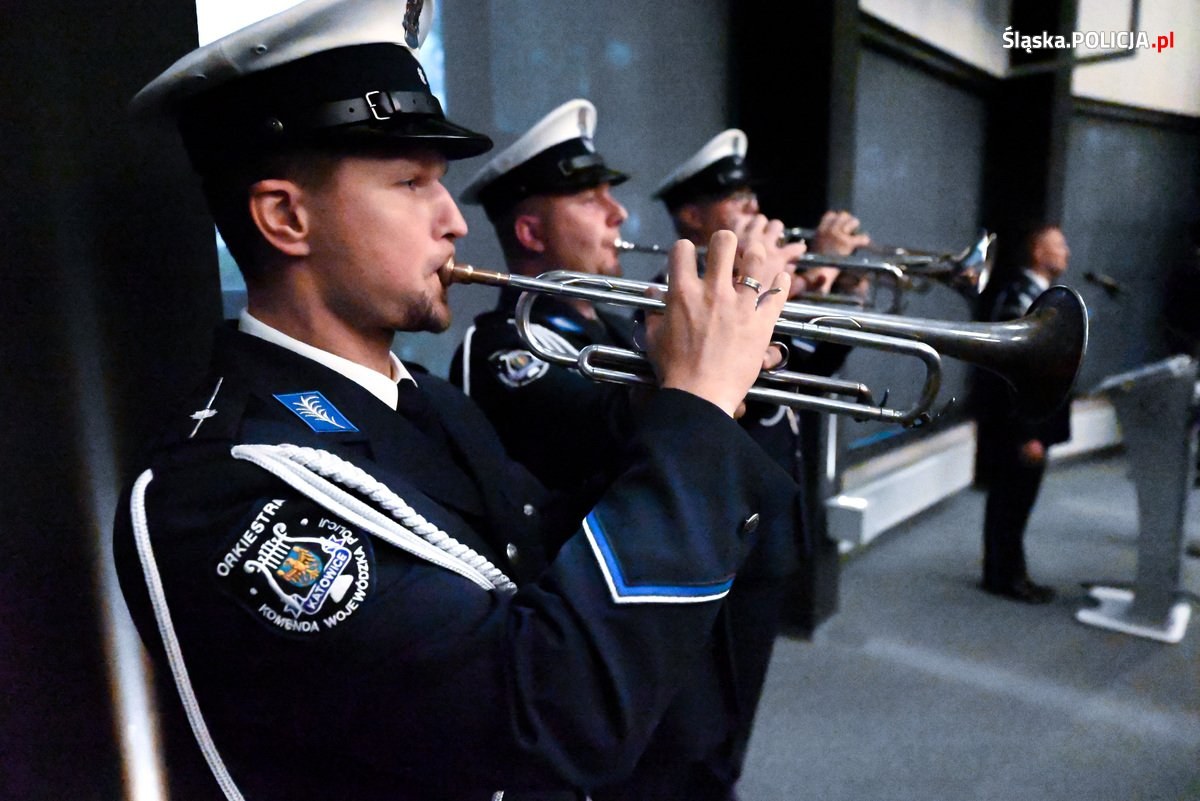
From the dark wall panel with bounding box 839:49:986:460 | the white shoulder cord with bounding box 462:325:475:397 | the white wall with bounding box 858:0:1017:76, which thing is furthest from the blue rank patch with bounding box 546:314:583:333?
the white wall with bounding box 858:0:1017:76

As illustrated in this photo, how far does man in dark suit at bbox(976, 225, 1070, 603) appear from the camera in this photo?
3332mm

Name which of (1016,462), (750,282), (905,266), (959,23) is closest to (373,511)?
(750,282)

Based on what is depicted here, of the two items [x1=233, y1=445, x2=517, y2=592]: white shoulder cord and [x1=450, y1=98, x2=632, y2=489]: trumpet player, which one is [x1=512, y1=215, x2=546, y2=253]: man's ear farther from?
[x1=233, y1=445, x2=517, y2=592]: white shoulder cord

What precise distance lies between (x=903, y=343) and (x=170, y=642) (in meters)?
1.05

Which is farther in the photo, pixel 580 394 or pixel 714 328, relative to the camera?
pixel 580 394

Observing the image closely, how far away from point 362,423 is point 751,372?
48cm

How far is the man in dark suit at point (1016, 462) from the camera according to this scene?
10.9 ft

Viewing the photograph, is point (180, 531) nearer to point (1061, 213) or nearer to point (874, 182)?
point (874, 182)

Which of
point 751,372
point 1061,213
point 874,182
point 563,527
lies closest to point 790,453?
point 563,527

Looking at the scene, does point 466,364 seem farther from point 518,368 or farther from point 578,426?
point 578,426

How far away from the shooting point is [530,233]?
1.90m

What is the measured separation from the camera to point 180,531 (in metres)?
0.76

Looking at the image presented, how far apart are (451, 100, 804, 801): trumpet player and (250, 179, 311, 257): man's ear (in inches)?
23.8

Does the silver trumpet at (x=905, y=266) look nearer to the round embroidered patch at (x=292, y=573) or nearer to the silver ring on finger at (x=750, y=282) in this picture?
the silver ring on finger at (x=750, y=282)
